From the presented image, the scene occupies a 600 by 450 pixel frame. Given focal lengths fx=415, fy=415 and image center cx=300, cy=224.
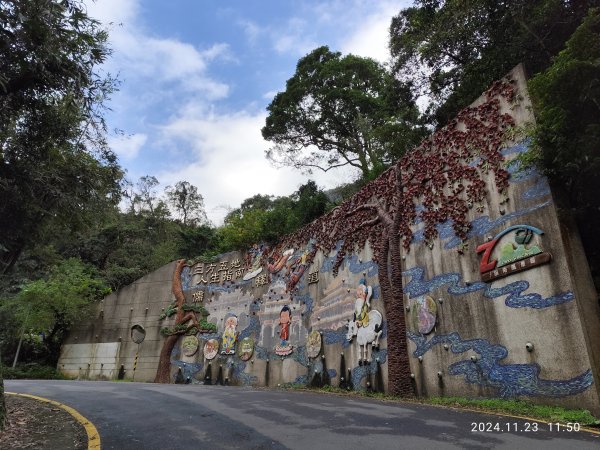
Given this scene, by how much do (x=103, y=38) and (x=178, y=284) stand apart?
1160 cm

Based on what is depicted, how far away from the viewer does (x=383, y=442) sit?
452 centimetres

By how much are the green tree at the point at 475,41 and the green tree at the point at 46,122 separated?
7.89 metres

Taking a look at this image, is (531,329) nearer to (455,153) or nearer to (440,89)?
(455,153)

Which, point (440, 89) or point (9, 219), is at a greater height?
point (440, 89)

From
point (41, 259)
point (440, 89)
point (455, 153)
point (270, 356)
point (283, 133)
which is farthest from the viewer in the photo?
point (41, 259)

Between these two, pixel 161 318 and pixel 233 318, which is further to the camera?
pixel 161 318

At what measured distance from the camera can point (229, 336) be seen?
50.8 ft

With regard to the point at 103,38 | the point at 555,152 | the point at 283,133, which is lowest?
the point at 555,152

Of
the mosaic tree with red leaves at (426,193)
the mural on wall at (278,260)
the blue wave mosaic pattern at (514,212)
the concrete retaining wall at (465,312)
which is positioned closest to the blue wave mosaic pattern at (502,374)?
the concrete retaining wall at (465,312)

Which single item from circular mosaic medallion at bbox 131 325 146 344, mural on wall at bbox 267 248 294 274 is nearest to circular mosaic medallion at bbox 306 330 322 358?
mural on wall at bbox 267 248 294 274

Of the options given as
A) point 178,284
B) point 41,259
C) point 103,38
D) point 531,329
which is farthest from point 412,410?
point 41,259

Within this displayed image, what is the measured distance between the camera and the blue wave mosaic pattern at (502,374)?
598cm

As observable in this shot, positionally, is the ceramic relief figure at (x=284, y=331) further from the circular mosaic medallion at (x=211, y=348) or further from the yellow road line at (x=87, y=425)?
the yellow road line at (x=87, y=425)

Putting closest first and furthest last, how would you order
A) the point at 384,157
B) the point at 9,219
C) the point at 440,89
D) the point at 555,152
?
the point at 555,152, the point at 9,219, the point at 440,89, the point at 384,157
